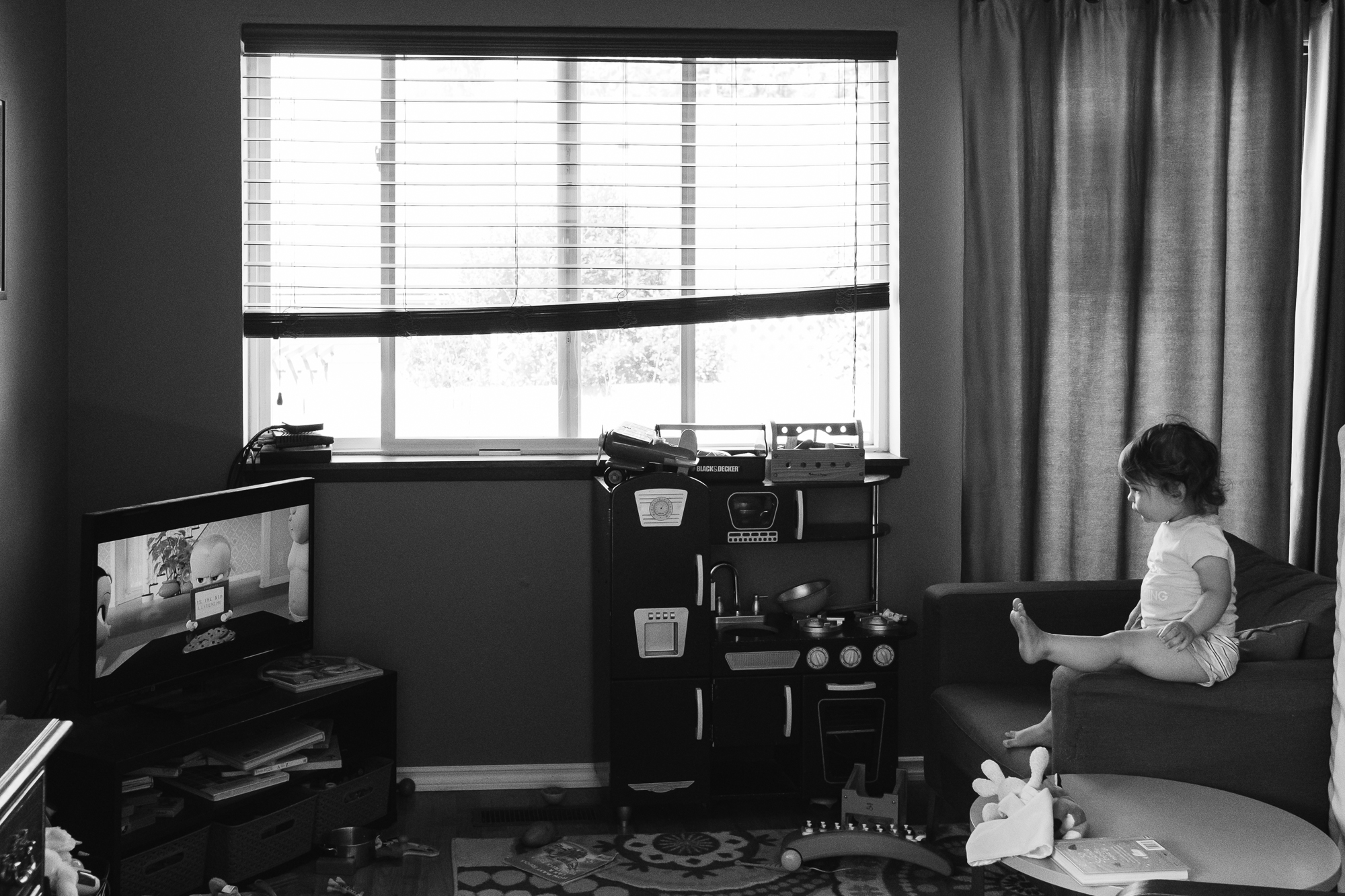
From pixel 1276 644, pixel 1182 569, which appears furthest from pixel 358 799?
pixel 1276 644

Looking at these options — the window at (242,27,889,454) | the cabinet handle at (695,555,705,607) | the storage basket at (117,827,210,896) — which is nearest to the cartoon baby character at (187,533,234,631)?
the storage basket at (117,827,210,896)

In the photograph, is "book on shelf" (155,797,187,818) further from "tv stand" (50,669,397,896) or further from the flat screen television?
the flat screen television

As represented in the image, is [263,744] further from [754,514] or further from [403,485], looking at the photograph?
[754,514]

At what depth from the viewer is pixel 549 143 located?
373 centimetres

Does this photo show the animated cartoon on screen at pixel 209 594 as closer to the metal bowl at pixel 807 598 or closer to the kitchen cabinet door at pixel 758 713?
the kitchen cabinet door at pixel 758 713

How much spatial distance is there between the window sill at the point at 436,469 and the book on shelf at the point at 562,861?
3.45 ft

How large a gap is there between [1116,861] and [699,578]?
1.57 metres

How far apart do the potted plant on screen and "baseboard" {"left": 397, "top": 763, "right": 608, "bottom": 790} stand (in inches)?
39.8

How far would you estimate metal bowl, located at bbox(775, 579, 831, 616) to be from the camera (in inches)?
139

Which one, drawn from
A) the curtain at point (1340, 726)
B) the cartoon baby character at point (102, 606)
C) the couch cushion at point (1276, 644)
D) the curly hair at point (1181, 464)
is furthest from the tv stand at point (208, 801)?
the curtain at point (1340, 726)

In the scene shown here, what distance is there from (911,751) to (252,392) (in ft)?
7.50

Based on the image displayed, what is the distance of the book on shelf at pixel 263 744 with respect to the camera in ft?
9.91

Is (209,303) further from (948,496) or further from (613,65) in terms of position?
(948,496)

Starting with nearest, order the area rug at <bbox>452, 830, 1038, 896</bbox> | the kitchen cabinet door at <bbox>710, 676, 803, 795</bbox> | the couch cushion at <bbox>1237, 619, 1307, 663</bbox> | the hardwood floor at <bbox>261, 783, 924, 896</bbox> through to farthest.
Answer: the couch cushion at <bbox>1237, 619, 1307, 663</bbox>
the area rug at <bbox>452, 830, 1038, 896</bbox>
the hardwood floor at <bbox>261, 783, 924, 896</bbox>
the kitchen cabinet door at <bbox>710, 676, 803, 795</bbox>
